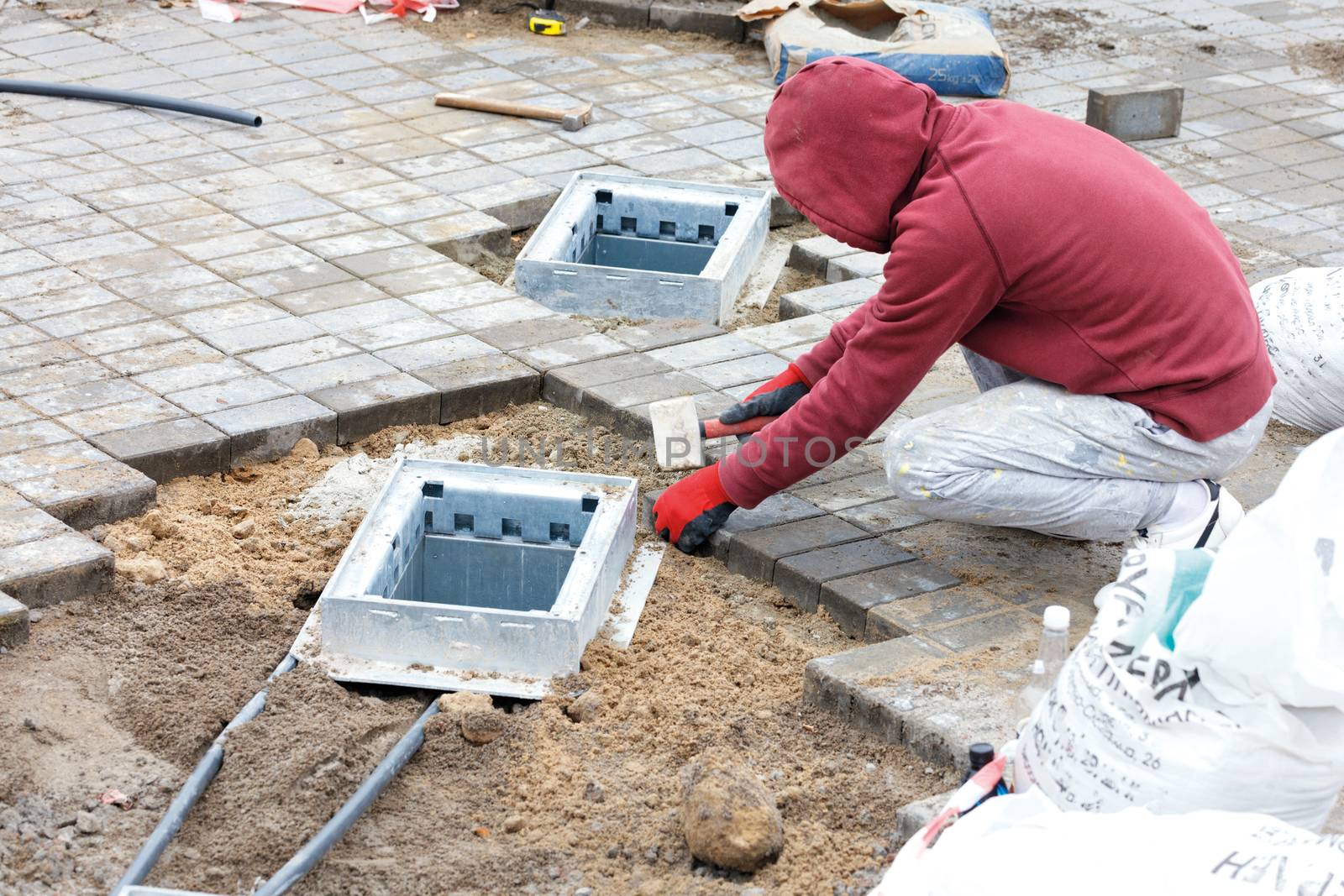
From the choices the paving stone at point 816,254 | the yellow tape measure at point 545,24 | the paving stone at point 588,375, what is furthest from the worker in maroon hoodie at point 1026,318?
the yellow tape measure at point 545,24

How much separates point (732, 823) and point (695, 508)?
1.32 metres

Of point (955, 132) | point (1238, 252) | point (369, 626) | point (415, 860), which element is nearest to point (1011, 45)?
point (1238, 252)

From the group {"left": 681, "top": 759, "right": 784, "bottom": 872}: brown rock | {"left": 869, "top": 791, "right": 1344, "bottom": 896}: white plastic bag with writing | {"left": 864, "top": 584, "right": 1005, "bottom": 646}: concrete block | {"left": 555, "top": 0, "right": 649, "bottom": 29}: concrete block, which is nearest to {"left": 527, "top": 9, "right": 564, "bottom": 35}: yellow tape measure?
{"left": 555, "top": 0, "right": 649, "bottom": 29}: concrete block

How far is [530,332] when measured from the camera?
540 cm

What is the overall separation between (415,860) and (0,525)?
65.2 inches

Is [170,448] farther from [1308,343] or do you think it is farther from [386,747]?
[1308,343]

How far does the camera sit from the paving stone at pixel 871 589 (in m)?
3.87

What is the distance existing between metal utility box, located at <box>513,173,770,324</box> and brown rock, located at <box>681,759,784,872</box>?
9.14 feet

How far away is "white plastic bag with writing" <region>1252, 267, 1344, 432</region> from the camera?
15.4 ft

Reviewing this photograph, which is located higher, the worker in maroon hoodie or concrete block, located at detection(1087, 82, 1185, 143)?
the worker in maroon hoodie

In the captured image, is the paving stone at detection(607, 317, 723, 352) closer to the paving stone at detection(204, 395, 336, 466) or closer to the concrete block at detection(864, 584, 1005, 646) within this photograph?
the paving stone at detection(204, 395, 336, 466)

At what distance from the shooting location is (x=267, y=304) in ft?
18.0

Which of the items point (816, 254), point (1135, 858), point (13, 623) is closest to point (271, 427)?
point (13, 623)

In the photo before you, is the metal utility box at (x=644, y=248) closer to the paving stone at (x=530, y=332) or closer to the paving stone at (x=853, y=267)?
the paving stone at (x=530, y=332)
